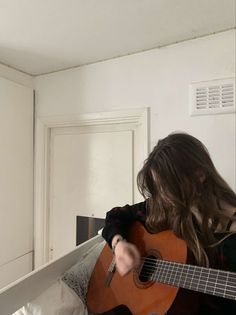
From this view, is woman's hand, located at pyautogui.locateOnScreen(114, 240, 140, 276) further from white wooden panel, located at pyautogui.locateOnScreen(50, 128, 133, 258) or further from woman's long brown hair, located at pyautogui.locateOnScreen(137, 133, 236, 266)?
white wooden panel, located at pyautogui.locateOnScreen(50, 128, 133, 258)

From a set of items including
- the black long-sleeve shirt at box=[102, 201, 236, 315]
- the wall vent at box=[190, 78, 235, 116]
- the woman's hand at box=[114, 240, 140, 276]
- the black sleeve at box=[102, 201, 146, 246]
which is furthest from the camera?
the wall vent at box=[190, 78, 235, 116]

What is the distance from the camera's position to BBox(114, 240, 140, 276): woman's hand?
3.12ft

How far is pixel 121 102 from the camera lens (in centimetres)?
176

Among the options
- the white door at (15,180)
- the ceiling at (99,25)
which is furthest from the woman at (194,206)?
the white door at (15,180)

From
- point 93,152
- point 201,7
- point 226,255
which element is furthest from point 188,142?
point 93,152

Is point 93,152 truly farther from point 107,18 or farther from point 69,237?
point 107,18

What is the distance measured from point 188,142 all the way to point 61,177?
1339 millimetres

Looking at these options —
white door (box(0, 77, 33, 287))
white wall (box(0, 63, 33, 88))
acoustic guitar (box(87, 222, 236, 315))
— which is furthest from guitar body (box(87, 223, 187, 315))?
white wall (box(0, 63, 33, 88))

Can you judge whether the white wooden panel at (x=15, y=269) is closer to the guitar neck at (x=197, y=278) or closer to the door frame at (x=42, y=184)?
the door frame at (x=42, y=184)

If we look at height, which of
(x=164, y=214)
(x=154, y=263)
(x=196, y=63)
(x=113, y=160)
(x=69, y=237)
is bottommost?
(x=69, y=237)

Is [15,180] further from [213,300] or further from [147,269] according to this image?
[213,300]

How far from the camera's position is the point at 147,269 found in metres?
1.00

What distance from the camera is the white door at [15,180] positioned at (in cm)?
185

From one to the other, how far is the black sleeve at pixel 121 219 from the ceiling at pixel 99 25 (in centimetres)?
Answer: 95
